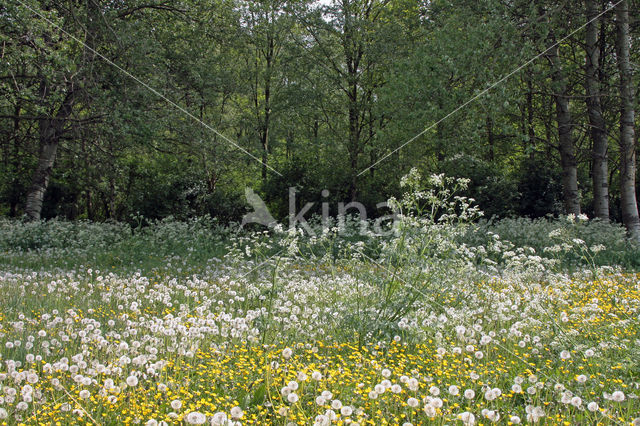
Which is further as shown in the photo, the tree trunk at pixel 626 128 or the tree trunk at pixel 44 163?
the tree trunk at pixel 44 163

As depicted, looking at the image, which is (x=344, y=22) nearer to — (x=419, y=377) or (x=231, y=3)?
(x=231, y=3)

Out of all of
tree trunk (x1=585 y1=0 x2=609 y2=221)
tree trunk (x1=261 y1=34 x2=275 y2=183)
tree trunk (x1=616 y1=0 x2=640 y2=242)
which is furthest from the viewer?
tree trunk (x1=261 y1=34 x2=275 y2=183)

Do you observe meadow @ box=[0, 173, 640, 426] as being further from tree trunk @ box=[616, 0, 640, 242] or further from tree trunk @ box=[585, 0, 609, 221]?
tree trunk @ box=[585, 0, 609, 221]

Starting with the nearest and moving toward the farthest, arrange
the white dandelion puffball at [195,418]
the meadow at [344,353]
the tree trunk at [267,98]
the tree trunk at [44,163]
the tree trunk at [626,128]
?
the white dandelion puffball at [195,418], the meadow at [344,353], the tree trunk at [626,128], the tree trunk at [44,163], the tree trunk at [267,98]

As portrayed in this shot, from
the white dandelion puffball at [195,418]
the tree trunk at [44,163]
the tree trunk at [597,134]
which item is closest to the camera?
the white dandelion puffball at [195,418]

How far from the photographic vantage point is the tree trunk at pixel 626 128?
11969 mm

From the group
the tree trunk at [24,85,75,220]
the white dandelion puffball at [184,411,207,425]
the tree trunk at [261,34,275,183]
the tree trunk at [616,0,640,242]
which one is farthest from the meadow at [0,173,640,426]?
the tree trunk at [261,34,275,183]

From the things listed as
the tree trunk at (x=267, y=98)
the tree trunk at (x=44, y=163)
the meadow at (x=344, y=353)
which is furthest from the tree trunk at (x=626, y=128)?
the tree trunk at (x=44, y=163)

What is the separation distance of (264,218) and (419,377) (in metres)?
15.6

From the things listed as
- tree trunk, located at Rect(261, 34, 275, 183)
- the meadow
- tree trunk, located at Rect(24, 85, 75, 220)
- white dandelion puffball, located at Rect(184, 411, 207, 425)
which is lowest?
the meadow

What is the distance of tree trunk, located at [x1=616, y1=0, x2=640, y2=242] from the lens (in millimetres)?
11969

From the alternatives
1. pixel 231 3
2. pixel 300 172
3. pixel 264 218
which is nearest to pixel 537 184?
pixel 300 172

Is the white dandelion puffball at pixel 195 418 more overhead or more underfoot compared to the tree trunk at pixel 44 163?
more underfoot

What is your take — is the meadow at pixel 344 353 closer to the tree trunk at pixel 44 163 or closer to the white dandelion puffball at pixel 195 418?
the white dandelion puffball at pixel 195 418
